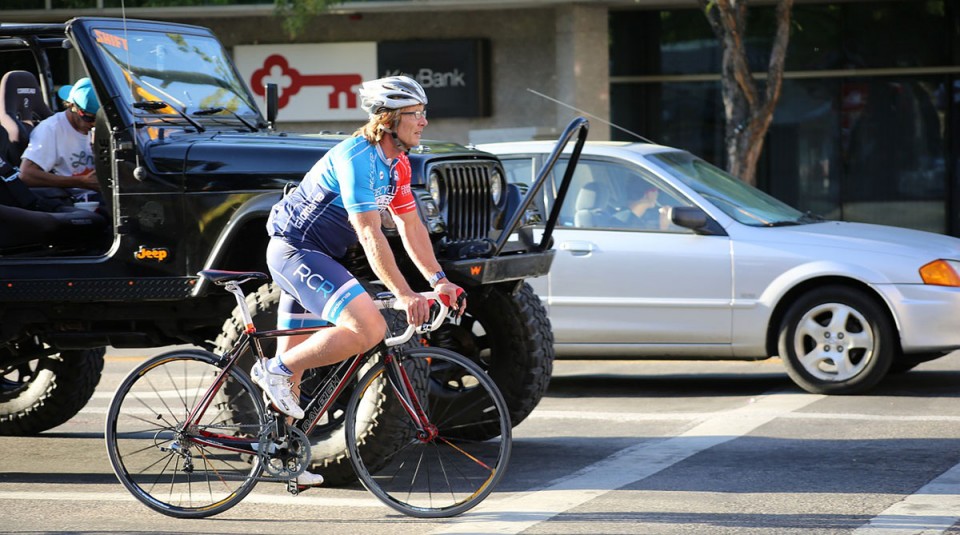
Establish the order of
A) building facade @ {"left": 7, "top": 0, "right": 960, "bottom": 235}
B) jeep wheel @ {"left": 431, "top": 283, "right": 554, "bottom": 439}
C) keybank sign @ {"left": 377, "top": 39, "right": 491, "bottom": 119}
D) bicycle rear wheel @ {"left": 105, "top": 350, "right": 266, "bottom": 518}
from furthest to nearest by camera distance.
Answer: keybank sign @ {"left": 377, "top": 39, "right": 491, "bottom": 119}
building facade @ {"left": 7, "top": 0, "right": 960, "bottom": 235}
jeep wheel @ {"left": 431, "top": 283, "right": 554, "bottom": 439}
bicycle rear wheel @ {"left": 105, "top": 350, "right": 266, "bottom": 518}

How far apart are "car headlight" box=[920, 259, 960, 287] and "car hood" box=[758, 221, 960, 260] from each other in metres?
0.07

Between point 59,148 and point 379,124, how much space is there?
110 inches

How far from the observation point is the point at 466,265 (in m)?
6.75

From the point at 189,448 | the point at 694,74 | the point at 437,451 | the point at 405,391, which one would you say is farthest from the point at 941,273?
the point at 694,74

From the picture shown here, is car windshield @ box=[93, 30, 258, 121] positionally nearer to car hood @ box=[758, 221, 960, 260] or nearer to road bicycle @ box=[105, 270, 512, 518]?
road bicycle @ box=[105, 270, 512, 518]

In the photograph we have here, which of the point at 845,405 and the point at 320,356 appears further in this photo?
the point at 845,405

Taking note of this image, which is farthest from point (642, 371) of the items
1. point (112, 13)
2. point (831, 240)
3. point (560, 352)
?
point (112, 13)

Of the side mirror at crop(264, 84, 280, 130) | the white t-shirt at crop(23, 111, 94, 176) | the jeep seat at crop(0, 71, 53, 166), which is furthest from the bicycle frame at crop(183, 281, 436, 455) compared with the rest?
the jeep seat at crop(0, 71, 53, 166)

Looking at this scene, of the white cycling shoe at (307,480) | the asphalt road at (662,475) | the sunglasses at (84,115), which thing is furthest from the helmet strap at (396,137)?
the sunglasses at (84,115)

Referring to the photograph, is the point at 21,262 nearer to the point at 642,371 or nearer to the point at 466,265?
the point at 466,265

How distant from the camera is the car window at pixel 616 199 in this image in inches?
388

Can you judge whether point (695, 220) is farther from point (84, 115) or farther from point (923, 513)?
point (84, 115)

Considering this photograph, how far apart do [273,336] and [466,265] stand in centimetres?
105

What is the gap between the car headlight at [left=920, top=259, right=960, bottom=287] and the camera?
9.20m
